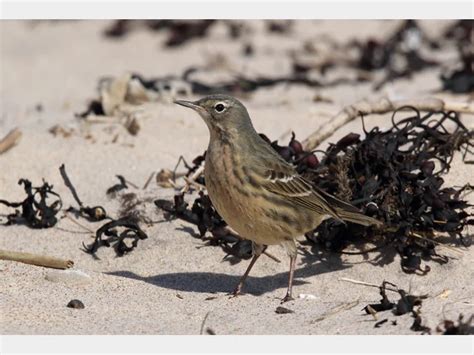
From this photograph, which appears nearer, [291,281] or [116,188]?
[291,281]

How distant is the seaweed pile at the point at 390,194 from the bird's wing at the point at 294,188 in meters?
0.34

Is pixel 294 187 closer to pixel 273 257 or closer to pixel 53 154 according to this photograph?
pixel 273 257

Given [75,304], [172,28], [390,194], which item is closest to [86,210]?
[75,304]

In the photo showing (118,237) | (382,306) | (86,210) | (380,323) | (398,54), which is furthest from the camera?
(398,54)

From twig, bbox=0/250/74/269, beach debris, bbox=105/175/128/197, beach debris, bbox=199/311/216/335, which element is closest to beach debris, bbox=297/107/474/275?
beach debris, bbox=105/175/128/197

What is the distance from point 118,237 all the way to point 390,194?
201 centimetres

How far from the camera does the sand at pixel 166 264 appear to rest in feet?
19.2

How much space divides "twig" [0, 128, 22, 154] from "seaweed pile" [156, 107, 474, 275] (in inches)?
74.6

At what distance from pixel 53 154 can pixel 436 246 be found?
3.58m

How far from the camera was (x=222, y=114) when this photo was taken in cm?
685

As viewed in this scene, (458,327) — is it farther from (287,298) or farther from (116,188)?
(116,188)

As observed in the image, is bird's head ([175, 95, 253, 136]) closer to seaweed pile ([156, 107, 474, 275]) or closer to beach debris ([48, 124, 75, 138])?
seaweed pile ([156, 107, 474, 275])

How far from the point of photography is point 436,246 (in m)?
7.04

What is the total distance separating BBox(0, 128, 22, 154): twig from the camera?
8695 millimetres
